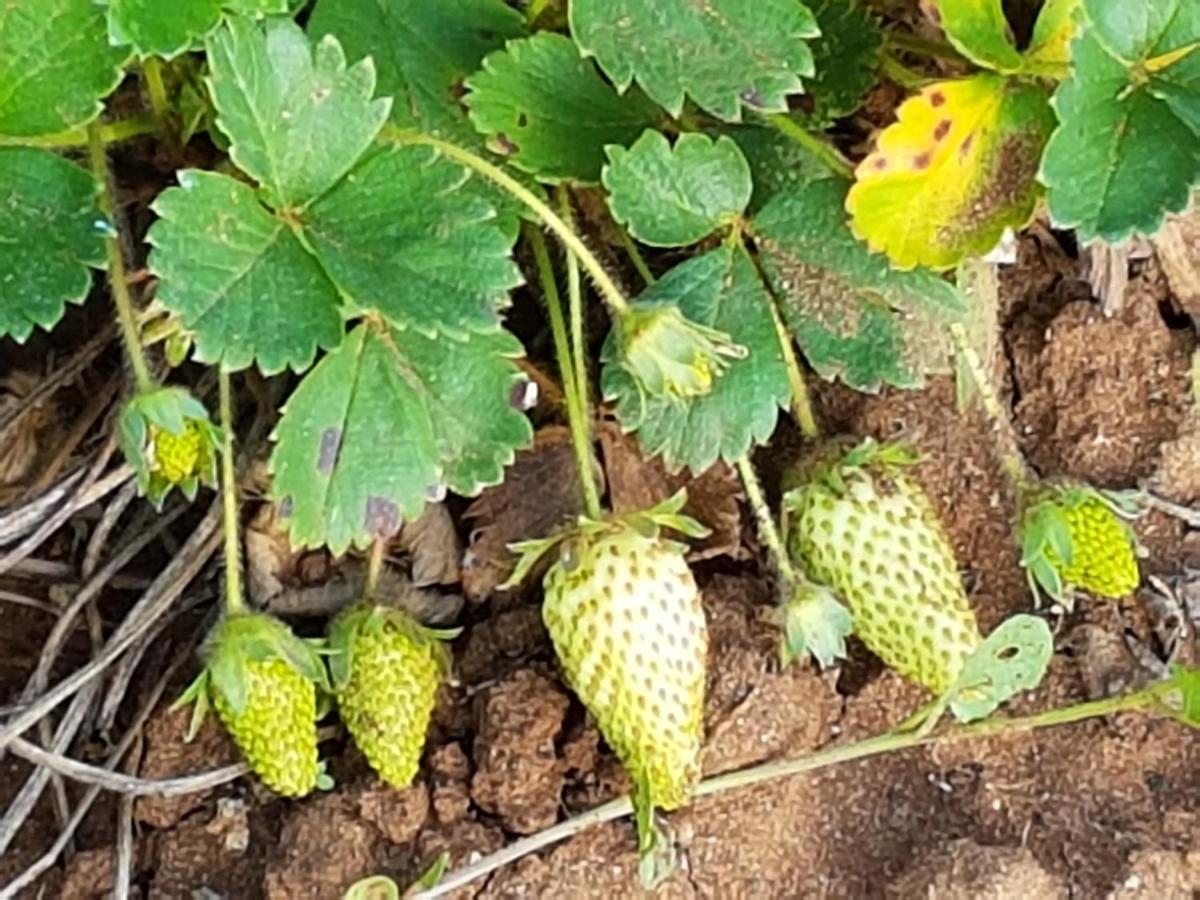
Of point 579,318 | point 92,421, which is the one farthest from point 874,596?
point 92,421

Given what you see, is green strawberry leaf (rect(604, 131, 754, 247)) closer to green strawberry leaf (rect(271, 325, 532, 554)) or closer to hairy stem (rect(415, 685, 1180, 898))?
green strawberry leaf (rect(271, 325, 532, 554))

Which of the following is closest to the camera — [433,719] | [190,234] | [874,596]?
[190,234]

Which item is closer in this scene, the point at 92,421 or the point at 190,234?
the point at 190,234

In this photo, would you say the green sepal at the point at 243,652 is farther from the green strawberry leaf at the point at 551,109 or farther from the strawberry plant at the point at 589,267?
the green strawberry leaf at the point at 551,109

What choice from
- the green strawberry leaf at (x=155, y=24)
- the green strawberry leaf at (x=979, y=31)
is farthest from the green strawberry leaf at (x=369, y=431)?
the green strawberry leaf at (x=979, y=31)

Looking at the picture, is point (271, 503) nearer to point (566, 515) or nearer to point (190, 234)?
point (566, 515)

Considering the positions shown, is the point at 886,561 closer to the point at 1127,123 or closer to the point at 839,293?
the point at 839,293

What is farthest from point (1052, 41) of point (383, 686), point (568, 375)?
point (383, 686)

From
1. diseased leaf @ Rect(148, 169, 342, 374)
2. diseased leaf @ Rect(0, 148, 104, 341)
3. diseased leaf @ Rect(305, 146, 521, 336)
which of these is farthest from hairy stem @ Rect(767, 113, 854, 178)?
diseased leaf @ Rect(0, 148, 104, 341)
